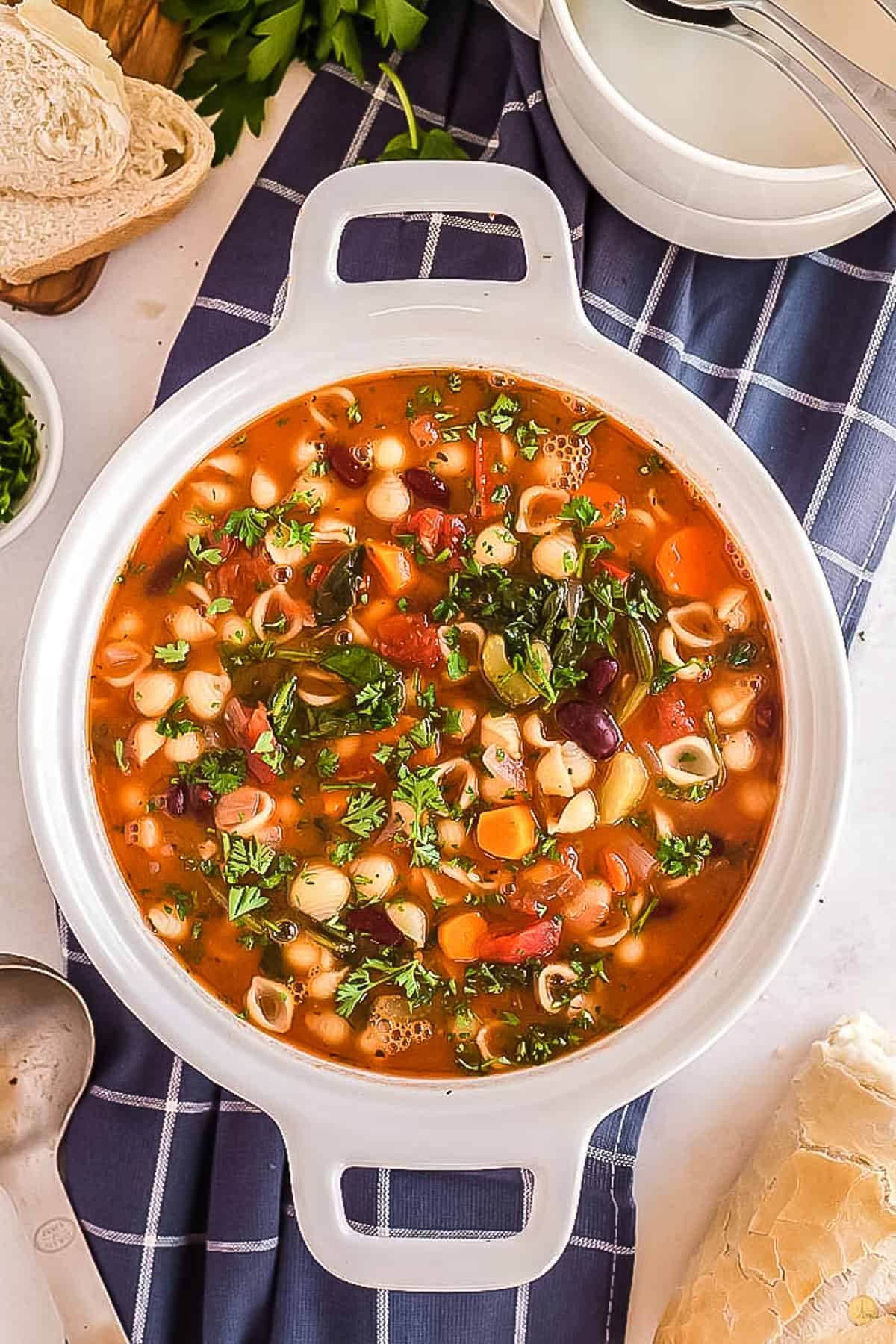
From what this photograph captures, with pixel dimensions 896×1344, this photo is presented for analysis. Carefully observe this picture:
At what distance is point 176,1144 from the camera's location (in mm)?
2377

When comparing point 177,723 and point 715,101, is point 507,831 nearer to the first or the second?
point 177,723

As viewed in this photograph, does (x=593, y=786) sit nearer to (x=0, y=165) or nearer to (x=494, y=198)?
(x=494, y=198)

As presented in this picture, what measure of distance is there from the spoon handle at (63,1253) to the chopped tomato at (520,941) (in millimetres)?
936

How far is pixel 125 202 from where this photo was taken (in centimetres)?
234

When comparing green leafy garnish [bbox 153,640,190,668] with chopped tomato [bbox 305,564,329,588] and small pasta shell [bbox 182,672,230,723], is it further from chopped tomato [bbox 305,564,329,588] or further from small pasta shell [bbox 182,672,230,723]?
chopped tomato [bbox 305,564,329,588]

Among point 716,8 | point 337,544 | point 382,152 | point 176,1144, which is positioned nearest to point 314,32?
point 382,152

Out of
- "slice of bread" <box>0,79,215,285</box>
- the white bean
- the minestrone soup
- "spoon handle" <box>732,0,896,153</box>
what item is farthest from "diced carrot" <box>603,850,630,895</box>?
"slice of bread" <box>0,79,215,285</box>

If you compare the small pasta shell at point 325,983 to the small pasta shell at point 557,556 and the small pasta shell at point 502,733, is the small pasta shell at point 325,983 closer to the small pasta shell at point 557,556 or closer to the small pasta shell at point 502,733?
the small pasta shell at point 502,733

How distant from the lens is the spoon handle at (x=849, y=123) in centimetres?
188

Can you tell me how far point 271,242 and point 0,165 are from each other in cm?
47

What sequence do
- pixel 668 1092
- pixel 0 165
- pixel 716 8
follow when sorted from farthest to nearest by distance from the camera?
pixel 668 1092 < pixel 0 165 < pixel 716 8

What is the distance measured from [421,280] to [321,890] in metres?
0.97

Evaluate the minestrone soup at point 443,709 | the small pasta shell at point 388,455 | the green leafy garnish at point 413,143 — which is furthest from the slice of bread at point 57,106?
the small pasta shell at point 388,455

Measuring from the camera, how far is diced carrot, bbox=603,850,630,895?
2.08 m
